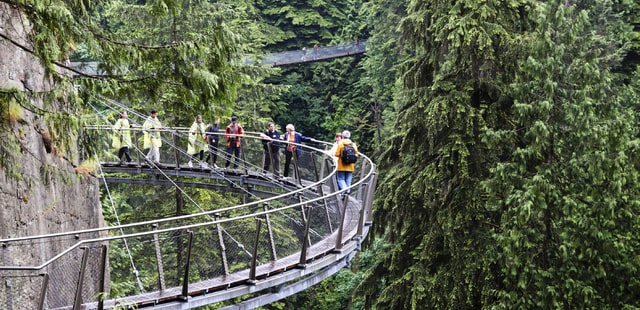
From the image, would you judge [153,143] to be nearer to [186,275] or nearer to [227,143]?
[227,143]

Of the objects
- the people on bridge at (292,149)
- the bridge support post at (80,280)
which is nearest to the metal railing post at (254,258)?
the bridge support post at (80,280)

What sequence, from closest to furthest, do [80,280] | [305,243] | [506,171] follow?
[80,280] < [305,243] < [506,171]

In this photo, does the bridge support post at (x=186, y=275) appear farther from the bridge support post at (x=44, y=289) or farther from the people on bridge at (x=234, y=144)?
the people on bridge at (x=234, y=144)

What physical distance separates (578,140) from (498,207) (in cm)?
207

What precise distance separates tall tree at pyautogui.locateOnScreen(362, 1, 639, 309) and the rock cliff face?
725 centimetres

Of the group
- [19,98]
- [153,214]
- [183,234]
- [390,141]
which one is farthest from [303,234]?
[153,214]

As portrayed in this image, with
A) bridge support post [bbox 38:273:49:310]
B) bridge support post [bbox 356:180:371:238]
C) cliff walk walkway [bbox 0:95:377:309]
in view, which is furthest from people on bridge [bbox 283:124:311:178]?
bridge support post [bbox 38:273:49:310]

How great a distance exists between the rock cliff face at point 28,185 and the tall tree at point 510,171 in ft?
23.8

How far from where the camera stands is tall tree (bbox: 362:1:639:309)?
1576 centimetres

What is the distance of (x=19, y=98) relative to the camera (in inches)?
300

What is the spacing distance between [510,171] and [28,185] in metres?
10.2

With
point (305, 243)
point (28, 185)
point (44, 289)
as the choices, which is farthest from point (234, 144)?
point (44, 289)

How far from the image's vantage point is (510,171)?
16.1 meters

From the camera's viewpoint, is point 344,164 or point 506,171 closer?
point 344,164
